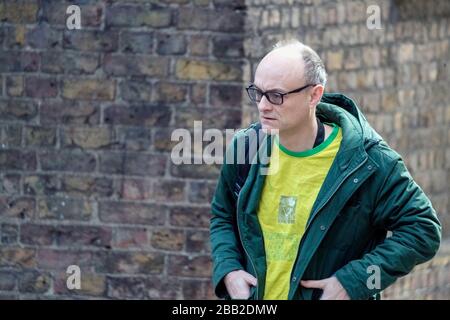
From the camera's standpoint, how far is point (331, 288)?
4348 millimetres

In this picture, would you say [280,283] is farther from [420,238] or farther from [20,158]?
[20,158]

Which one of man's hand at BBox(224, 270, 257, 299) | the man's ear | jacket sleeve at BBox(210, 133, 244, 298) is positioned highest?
the man's ear

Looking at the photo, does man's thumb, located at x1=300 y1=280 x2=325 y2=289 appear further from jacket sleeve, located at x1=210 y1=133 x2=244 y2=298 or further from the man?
jacket sleeve, located at x1=210 y1=133 x2=244 y2=298

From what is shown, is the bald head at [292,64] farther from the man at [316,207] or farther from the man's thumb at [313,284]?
the man's thumb at [313,284]

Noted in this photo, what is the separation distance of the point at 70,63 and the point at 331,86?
5.21ft

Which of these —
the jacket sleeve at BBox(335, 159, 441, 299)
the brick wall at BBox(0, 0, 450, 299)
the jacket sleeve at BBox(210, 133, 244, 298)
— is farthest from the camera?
the brick wall at BBox(0, 0, 450, 299)

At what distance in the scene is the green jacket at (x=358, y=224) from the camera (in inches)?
170

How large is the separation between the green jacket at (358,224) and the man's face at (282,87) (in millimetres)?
193

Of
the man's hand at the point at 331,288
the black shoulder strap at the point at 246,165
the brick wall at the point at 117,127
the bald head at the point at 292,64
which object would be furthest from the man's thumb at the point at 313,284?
the brick wall at the point at 117,127

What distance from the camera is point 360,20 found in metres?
7.69

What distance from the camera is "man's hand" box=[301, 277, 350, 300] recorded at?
14.2ft

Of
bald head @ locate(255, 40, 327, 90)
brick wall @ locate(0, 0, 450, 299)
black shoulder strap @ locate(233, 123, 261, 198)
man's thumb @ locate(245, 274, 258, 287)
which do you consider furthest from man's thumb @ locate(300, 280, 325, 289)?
brick wall @ locate(0, 0, 450, 299)

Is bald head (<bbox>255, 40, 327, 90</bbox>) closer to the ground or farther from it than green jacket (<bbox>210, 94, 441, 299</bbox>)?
farther from it
